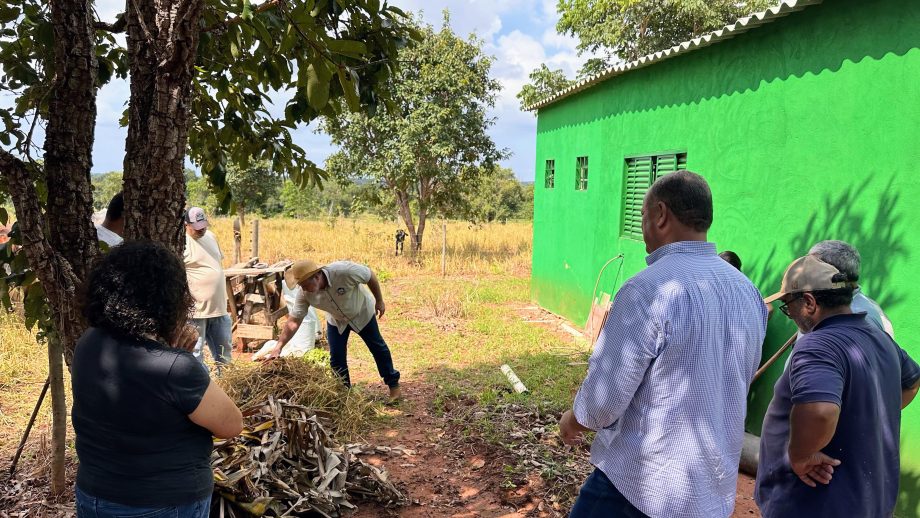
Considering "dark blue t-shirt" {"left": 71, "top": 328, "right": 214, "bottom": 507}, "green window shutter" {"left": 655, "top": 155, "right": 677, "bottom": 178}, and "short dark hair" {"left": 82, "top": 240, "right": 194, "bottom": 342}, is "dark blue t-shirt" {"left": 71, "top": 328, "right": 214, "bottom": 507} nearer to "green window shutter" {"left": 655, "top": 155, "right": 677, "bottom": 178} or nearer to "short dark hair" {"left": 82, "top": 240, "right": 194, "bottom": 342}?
"short dark hair" {"left": 82, "top": 240, "right": 194, "bottom": 342}

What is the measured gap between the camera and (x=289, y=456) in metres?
3.41

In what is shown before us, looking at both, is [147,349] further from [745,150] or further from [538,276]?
[538,276]

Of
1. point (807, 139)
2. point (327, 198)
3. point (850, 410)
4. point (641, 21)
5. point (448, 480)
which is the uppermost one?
point (641, 21)

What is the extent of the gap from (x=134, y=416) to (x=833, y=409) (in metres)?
2.10

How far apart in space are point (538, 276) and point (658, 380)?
860 cm

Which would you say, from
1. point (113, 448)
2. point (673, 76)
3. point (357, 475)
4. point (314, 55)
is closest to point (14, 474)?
point (357, 475)

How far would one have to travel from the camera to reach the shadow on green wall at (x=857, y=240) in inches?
141

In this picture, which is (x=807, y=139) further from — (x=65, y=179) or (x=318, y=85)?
(x=65, y=179)

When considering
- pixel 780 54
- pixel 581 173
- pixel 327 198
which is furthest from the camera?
pixel 327 198

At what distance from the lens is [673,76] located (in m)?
6.13

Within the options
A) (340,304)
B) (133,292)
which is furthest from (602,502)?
(340,304)

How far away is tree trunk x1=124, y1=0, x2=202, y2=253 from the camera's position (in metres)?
1.93

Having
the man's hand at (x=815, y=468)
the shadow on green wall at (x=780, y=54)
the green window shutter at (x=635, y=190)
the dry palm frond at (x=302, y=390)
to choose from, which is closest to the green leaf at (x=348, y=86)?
the man's hand at (x=815, y=468)

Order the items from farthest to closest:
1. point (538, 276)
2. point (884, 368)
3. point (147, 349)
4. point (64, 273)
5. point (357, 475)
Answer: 1. point (538, 276)
2. point (357, 475)
3. point (64, 273)
4. point (884, 368)
5. point (147, 349)
